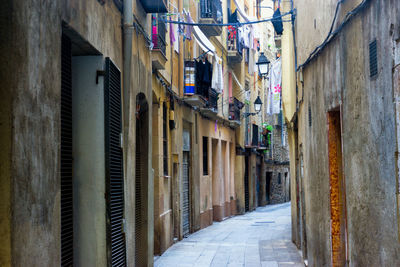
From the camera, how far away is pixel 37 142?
4.38 meters

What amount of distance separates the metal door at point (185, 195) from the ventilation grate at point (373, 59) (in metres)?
13.7

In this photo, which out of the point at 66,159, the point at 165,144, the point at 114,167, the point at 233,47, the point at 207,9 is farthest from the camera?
the point at 233,47

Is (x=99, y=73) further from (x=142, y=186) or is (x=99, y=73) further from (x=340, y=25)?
(x=142, y=186)

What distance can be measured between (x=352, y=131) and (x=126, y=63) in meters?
3.59

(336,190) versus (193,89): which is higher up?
(193,89)

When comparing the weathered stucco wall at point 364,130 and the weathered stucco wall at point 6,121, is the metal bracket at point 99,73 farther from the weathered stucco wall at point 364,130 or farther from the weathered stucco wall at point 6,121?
the weathered stucco wall at point 364,130

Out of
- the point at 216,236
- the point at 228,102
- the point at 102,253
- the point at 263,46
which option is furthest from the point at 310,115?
the point at 263,46

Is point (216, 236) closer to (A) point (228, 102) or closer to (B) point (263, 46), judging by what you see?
(A) point (228, 102)

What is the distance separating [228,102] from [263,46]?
1168 cm

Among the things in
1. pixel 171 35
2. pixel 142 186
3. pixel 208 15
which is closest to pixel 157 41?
pixel 142 186

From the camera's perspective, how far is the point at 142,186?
35.4 feet

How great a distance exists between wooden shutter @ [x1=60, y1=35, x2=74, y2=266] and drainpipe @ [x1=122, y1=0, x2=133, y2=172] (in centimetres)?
182

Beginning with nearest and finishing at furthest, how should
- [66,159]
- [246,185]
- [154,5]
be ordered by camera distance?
[66,159] → [154,5] → [246,185]

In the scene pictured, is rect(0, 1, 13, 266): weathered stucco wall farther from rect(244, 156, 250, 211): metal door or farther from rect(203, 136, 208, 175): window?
rect(244, 156, 250, 211): metal door
